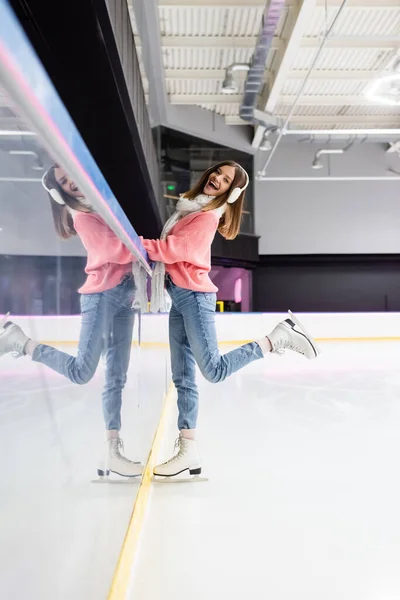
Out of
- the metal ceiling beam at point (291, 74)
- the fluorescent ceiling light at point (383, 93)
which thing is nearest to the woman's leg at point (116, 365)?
the fluorescent ceiling light at point (383, 93)

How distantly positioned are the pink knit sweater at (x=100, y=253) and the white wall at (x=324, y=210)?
1186 centimetres

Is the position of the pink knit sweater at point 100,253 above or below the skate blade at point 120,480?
above

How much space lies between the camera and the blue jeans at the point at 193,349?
1.99 metres

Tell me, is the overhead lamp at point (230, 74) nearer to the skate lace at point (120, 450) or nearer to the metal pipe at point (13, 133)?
the skate lace at point (120, 450)

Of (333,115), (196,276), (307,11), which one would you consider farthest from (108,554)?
(333,115)

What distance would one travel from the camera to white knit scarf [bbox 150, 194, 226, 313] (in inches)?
78.7

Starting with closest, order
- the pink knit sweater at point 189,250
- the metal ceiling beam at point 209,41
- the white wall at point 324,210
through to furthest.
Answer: the pink knit sweater at point 189,250, the metal ceiling beam at point 209,41, the white wall at point 324,210

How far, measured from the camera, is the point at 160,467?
6.64 feet

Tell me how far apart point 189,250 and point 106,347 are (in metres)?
0.97

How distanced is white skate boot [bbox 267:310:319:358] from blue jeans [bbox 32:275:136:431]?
34.3 inches

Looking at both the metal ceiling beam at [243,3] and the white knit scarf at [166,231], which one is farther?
the metal ceiling beam at [243,3]

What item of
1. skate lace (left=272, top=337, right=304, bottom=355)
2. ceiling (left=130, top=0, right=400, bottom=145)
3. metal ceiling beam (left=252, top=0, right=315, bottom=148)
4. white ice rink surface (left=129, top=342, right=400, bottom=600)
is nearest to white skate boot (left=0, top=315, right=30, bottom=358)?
white ice rink surface (left=129, top=342, right=400, bottom=600)

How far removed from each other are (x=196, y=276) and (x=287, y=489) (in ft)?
2.96

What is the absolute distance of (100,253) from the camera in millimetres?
1058
